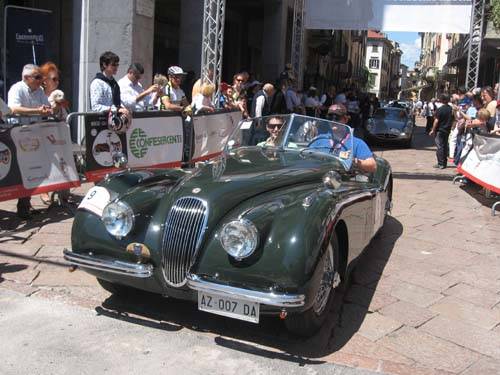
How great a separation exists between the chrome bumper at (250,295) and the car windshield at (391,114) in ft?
51.5

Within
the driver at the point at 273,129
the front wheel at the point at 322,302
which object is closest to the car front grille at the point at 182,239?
the front wheel at the point at 322,302

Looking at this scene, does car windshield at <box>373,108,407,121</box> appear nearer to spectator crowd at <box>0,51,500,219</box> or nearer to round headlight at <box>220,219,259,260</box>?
spectator crowd at <box>0,51,500,219</box>

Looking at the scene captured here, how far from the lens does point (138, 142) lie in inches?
301

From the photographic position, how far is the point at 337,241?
4.00 metres

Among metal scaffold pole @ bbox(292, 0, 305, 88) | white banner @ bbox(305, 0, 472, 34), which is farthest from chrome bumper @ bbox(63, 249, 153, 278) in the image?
metal scaffold pole @ bbox(292, 0, 305, 88)

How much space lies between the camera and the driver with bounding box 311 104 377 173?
200 inches

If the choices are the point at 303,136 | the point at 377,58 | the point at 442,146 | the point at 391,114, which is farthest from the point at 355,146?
the point at 377,58

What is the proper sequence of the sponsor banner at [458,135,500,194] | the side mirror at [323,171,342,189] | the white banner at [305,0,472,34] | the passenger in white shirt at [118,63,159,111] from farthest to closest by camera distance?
1. the white banner at [305,0,472,34]
2. the sponsor banner at [458,135,500,194]
3. the passenger in white shirt at [118,63,159,111]
4. the side mirror at [323,171,342,189]

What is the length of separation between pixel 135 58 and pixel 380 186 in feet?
26.0

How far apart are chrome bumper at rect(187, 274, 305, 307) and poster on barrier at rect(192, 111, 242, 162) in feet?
19.2

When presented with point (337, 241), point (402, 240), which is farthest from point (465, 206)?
point (337, 241)

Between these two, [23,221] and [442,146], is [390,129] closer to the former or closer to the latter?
[442,146]

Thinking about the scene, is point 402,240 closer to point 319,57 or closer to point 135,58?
point 135,58

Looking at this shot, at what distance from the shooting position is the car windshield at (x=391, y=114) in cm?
1827
